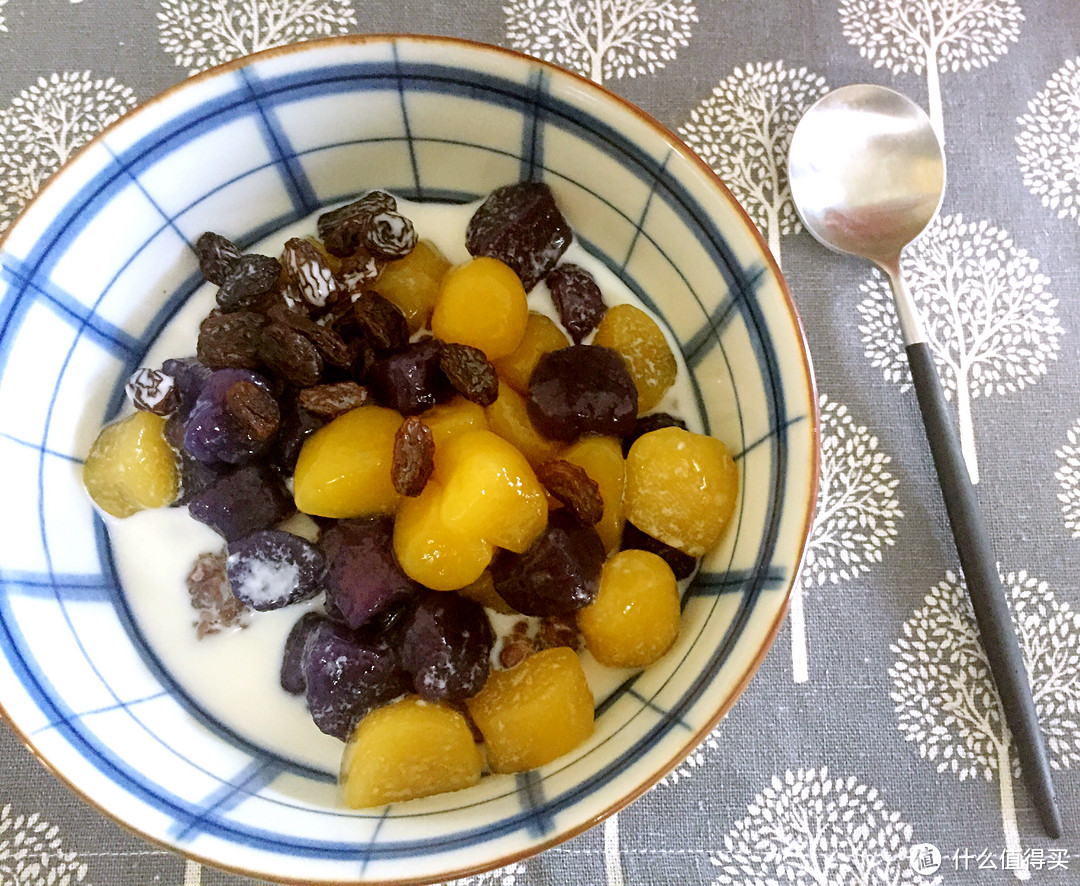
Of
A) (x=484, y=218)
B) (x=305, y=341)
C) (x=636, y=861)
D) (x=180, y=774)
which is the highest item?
(x=484, y=218)

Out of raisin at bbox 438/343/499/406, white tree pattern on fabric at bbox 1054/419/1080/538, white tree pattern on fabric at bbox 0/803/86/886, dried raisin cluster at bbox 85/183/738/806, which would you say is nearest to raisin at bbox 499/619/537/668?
dried raisin cluster at bbox 85/183/738/806

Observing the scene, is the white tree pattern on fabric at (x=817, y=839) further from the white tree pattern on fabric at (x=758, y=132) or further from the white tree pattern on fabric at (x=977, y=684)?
the white tree pattern on fabric at (x=758, y=132)

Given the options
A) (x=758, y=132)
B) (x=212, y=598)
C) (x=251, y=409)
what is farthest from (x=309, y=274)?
(x=758, y=132)

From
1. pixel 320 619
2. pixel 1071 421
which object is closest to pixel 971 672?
pixel 1071 421

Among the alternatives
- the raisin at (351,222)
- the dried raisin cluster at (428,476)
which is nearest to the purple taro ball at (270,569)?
the dried raisin cluster at (428,476)

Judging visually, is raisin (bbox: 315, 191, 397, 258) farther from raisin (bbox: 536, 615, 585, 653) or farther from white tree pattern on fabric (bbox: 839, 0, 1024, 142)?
white tree pattern on fabric (bbox: 839, 0, 1024, 142)

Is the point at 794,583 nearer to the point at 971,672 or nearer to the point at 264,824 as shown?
the point at 971,672
